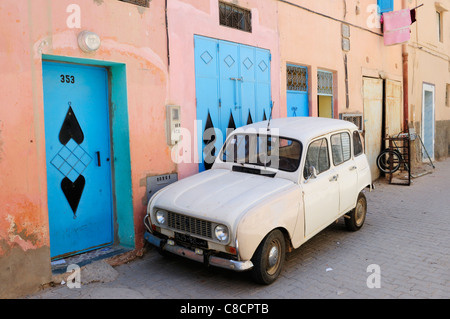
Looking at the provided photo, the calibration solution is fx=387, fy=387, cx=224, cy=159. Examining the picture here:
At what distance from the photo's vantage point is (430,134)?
51.0 feet

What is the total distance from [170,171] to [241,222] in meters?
2.25

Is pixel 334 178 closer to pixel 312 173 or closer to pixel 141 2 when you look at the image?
pixel 312 173

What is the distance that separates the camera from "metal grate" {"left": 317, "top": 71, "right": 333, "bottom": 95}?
952 cm

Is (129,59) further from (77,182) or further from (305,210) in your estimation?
(305,210)

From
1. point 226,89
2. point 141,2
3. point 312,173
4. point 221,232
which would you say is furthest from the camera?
point 226,89

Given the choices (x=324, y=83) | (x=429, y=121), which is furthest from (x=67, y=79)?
(x=429, y=121)

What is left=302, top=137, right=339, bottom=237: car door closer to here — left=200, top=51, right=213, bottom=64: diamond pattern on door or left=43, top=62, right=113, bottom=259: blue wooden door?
left=200, top=51, right=213, bottom=64: diamond pattern on door

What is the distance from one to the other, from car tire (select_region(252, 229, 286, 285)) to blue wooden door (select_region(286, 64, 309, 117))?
15.0ft

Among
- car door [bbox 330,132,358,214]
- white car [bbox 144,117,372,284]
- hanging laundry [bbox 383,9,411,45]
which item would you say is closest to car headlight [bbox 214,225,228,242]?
white car [bbox 144,117,372,284]

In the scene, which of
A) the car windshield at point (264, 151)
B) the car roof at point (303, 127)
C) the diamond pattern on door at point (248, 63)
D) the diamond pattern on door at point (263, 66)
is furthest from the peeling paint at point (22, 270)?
the diamond pattern on door at point (263, 66)

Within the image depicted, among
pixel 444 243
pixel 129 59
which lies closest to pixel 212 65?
pixel 129 59

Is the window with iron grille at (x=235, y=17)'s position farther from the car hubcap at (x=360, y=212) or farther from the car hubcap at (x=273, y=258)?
the car hubcap at (x=273, y=258)

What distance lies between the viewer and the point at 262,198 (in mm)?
4262

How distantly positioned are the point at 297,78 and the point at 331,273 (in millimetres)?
5220
